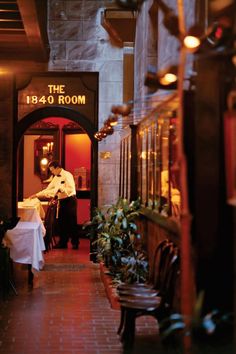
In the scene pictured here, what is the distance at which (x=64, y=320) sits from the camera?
24.9 feet

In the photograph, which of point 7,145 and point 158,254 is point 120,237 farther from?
point 7,145

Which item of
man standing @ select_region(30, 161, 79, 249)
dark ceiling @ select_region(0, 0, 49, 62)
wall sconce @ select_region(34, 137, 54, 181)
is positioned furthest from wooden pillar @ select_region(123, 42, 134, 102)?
wall sconce @ select_region(34, 137, 54, 181)

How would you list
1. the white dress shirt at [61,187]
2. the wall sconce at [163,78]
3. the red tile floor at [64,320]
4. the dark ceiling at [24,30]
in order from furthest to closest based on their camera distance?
the white dress shirt at [61,187] → the dark ceiling at [24,30] → the red tile floor at [64,320] → the wall sconce at [163,78]

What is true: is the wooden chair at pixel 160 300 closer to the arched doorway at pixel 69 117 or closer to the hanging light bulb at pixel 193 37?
the hanging light bulb at pixel 193 37

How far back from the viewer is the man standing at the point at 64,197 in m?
14.9

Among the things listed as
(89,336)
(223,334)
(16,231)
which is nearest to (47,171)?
(16,231)

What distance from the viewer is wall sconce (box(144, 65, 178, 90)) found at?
3.98 metres

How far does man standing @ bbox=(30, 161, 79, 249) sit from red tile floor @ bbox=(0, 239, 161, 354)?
3.81m

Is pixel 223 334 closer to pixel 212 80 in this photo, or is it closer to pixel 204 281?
pixel 204 281

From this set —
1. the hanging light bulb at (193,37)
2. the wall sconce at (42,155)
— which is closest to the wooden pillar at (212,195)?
the hanging light bulb at (193,37)

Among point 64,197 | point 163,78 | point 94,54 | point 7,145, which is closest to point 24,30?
point 94,54

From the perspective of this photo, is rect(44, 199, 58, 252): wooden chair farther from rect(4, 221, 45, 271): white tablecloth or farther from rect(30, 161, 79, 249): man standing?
rect(4, 221, 45, 271): white tablecloth

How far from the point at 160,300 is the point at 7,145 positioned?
7.69m

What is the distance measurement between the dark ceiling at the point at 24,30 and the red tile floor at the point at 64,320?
4.46 metres
